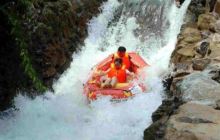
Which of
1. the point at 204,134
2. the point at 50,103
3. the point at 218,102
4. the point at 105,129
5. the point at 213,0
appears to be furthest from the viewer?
the point at 213,0

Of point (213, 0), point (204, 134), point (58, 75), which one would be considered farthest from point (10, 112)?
point (213, 0)

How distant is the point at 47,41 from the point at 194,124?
5774 mm

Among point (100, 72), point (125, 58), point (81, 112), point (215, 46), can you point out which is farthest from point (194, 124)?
point (125, 58)

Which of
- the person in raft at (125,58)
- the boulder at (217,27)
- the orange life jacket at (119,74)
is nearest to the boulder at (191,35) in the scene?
the boulder at (217,27)

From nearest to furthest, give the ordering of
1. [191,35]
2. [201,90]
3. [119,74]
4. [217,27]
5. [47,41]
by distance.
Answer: [201,90]
[119,74]
[217,27]
[47,41]
[191,35]

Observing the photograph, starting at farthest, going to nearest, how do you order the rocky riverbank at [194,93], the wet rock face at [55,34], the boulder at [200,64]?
the wet rock face at [55,34]
the boulder at [200,64]
the rocky riverbank at [194,93]

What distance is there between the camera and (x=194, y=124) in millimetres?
4414

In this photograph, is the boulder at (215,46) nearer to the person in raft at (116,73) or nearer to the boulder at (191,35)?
the boulder at (191,35)

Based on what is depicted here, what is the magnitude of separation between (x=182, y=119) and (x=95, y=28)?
832cm

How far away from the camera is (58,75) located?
10375 millimetres

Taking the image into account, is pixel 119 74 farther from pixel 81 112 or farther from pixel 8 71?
pixel 8 71

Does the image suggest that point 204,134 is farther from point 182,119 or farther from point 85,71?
point 85,71

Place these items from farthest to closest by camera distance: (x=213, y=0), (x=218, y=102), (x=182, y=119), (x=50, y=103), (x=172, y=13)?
(x=172, y=13)
(x=213, y=0)
(x=50, y=103)
(x=218, y=102)
(x=182, y=119)

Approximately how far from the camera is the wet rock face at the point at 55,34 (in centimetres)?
915
